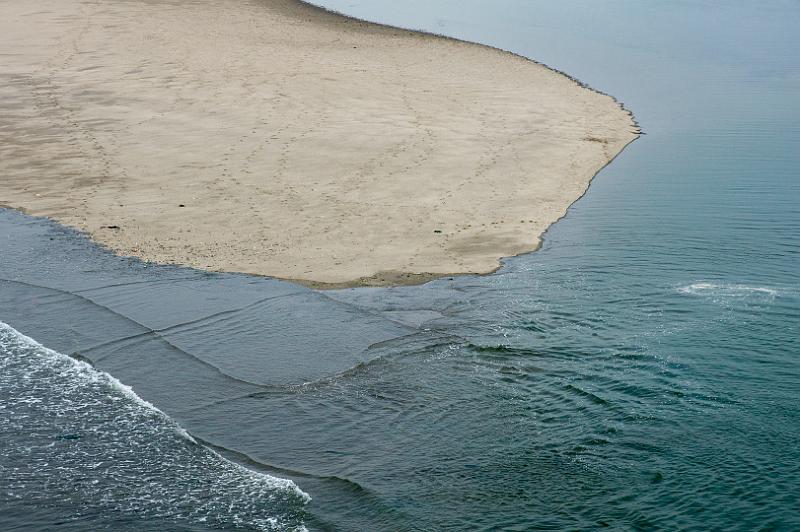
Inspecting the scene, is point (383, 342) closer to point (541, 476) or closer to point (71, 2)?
point (541, 476)

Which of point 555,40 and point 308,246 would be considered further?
point 555,40

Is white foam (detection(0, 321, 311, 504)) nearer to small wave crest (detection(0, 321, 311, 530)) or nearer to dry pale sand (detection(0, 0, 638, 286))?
small wave crest (detection(0, 321, 311, 530))

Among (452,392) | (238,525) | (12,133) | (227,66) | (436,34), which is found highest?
(436,34)

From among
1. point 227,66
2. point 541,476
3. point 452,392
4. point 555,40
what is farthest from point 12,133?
point 555,40

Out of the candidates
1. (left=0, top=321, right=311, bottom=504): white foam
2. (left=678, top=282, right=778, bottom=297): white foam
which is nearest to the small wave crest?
(left=0, top=321, right=311, bottom=504): white foam

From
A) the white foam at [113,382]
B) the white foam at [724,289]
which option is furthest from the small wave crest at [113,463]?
the white foam at [724,289]

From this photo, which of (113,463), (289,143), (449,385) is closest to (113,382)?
(113,463)

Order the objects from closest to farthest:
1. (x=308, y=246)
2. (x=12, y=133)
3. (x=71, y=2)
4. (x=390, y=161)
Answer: (x=308, y=246), (x=390, y=161), (x=12, y=133), (x=71, y=2)

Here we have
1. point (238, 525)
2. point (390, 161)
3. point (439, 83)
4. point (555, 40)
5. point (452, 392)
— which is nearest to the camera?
point (238, 525)
